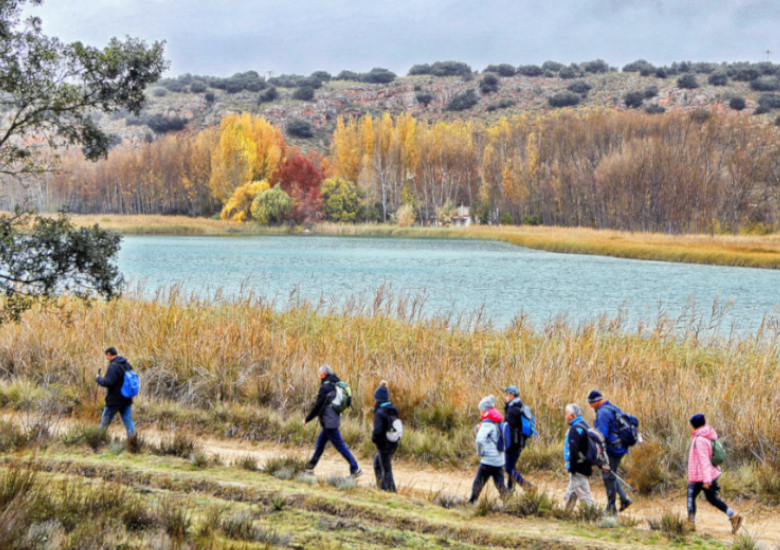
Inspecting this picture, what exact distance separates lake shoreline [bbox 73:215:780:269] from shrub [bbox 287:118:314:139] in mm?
55458

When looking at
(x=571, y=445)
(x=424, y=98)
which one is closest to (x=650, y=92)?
(x=424, y=98)

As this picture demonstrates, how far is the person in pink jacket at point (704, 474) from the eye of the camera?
259 inches

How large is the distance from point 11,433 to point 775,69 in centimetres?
17284

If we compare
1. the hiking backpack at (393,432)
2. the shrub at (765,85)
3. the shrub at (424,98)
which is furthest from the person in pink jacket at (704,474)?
the shrub at (424,98)

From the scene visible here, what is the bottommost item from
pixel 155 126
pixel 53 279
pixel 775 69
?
pixel 53 279

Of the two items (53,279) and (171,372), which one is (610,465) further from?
(171,372)

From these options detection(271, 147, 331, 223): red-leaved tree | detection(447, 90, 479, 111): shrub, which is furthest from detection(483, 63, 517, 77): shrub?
detection(271, 147, 331, 223): red-leaved tree

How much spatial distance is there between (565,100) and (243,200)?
82.7 meters

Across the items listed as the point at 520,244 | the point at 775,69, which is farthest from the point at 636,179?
the point at 775,69

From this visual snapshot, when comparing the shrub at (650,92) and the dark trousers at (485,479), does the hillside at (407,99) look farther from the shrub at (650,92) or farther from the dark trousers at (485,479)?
the dark trousers at (485,479)

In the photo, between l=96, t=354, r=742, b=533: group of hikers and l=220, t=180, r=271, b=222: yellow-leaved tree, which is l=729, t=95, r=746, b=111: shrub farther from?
l=96, t=354, r=742, b=533: group of hikers

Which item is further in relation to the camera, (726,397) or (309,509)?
(726,397)

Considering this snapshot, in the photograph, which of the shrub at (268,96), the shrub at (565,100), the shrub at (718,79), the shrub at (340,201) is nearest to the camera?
the shrub at (340,201)

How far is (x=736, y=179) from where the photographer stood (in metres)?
55.2
